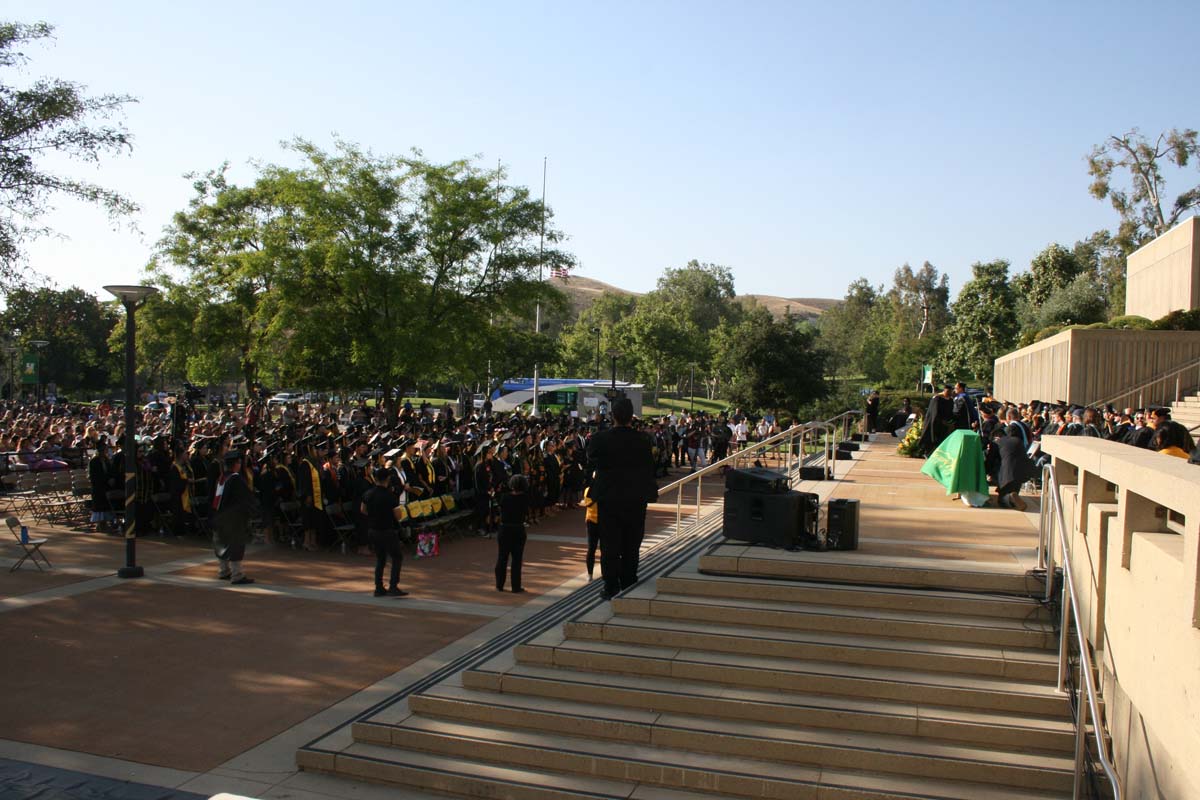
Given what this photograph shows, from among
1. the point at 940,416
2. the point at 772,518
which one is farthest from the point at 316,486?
the point at 940,416

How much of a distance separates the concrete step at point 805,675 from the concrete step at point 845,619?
45 cm

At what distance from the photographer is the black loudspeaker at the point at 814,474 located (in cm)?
1584

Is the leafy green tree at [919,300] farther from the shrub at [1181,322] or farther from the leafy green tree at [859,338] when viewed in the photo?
the shrub at [1181,322]

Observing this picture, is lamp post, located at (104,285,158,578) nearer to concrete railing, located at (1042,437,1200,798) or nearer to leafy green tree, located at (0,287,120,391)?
concrete railing, located at (1042,437,1200,798)

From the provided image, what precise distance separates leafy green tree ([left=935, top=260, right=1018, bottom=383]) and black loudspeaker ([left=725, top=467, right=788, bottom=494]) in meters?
55.3

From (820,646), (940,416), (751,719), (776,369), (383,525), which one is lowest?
(751,719)

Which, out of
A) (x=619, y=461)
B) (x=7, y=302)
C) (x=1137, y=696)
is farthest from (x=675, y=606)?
(x=7, y=302)

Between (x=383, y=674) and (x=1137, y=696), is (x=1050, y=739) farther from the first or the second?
(x=383, y=674)

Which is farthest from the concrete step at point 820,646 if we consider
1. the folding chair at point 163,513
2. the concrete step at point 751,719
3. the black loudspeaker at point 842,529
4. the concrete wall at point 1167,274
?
the concrete wall at point 1167,274

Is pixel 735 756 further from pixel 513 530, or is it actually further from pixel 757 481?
pixel 513 530

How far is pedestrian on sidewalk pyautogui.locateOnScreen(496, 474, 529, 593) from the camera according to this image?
41.8 ft

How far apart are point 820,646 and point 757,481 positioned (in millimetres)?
2394

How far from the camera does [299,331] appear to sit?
29.8 m

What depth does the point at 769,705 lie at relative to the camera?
7102mm
